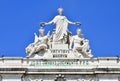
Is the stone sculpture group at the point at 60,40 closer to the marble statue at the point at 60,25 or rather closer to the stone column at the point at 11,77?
the marble statue at the point at 60,25

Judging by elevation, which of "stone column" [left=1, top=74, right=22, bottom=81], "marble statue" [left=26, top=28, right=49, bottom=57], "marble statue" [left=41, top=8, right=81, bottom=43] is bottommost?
"stone column" [left=1, top=74, right=22, bottom=81]

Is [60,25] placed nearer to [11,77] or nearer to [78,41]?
[78,41]

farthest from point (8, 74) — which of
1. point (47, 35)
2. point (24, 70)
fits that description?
point (47, 35)

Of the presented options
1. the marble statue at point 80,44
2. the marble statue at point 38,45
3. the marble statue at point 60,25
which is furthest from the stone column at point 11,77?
the marble statue at point 80,44

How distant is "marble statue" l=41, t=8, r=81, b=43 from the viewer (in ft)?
195

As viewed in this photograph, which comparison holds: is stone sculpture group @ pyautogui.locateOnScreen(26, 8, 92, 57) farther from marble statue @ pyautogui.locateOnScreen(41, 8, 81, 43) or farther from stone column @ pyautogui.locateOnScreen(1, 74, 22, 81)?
stone column @ pyautogui.locateOnScreen(1, 74, 22, 81)

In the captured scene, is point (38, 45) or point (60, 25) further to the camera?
point (60, 25)

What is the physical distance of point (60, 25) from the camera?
197 feet

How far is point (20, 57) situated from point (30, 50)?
1.32 meters

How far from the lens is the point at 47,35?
59188 millimetres

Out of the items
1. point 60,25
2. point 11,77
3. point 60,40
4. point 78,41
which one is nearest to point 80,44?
point 78,41

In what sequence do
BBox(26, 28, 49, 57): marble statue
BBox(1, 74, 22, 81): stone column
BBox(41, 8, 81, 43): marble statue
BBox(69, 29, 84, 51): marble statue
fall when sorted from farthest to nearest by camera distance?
BBox(41, 8, 81, 43): marble statue → BBox(69, 29, 84, 51): marble statue → BBox(26, 28, 49, 57): marble statue → BBox(1, 74, 22, 81): stone column

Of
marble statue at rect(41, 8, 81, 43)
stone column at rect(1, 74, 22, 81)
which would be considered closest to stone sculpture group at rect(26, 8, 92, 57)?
Answer: marble statue at rect(41, 8, 81, 43)

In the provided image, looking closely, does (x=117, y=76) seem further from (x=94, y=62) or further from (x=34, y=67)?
(x=34, y=67)
